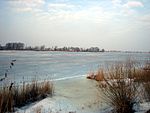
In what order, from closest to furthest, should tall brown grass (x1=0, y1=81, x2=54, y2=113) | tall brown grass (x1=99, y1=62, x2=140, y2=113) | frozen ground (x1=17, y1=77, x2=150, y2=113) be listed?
tall brown grass (x1=99, y1=62, x2=140, y2=113) → frozen ground (x1=17, y1=77, x2=150, y2=113) → tall brown grass (x1=0, y1=81, x2=54, y2=113)

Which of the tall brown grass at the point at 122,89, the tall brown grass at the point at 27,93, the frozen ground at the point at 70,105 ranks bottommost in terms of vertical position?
the frozen ground at the point at 70,105

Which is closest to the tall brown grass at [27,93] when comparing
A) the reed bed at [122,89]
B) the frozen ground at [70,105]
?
the frozen ground at [70,105]

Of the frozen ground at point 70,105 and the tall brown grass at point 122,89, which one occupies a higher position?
the tall brown grass at point 122,89

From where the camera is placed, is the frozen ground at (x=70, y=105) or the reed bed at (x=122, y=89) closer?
the reed bed at (x=122, y=89)

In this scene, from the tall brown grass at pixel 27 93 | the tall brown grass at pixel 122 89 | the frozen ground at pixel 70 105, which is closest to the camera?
the tall brown grass at pixel 122 89

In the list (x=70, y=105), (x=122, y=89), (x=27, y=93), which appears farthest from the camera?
(x=27, y=93)

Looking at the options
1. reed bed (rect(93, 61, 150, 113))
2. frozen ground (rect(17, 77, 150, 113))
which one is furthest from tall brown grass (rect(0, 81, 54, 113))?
reed bed (rect(93, 61, 150, 113))

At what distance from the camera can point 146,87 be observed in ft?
29.7

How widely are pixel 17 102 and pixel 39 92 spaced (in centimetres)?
169

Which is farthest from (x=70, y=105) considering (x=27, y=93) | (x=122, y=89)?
(x=122, y=89)

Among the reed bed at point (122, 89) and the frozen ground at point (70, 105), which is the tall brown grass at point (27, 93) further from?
the reed bed at point (122, 89)

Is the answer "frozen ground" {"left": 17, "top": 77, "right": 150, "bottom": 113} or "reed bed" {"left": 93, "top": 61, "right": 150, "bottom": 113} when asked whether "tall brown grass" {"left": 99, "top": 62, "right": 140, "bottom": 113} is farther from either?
"frozen ground" {"left": 17, "top": 77, "right": 150, "bottom": 113}

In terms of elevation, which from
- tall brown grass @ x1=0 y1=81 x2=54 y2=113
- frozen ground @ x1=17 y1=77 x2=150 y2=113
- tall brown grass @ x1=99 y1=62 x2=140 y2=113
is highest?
tall brown grass @ x1=99 y1=62 x2=140 y2=113

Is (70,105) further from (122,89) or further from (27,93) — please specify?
(122,89)
